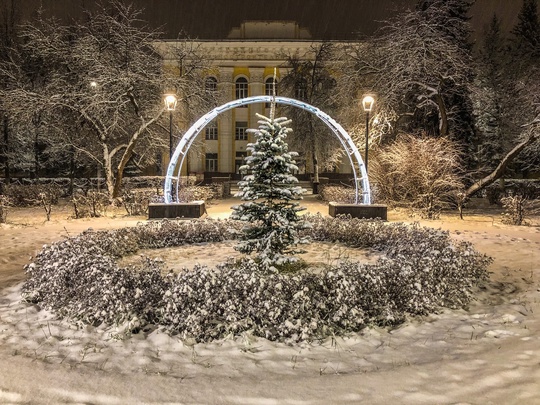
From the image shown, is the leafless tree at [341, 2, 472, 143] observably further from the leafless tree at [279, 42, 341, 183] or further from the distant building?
the distant building

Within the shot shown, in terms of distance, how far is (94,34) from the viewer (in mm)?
19641

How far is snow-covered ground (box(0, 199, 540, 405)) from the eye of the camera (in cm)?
404

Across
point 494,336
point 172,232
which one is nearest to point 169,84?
point 172,232

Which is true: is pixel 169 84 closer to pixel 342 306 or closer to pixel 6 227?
pixel 6 227

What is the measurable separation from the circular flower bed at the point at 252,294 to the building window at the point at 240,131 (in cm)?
4277

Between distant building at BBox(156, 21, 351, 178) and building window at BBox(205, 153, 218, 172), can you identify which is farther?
building window at BBox(205, 153, 218, 172)

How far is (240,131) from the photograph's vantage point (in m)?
49.9

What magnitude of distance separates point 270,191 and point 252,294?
90.2 inches

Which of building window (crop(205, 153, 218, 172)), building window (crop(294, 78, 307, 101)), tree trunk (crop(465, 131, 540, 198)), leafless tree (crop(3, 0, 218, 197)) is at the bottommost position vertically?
tree trunk (crop(465, 131, 540, 198))

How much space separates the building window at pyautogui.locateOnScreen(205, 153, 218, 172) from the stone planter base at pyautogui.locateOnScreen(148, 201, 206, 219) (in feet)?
106

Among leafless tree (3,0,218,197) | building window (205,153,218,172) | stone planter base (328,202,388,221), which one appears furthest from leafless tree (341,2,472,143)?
building window (205,153,218,172)

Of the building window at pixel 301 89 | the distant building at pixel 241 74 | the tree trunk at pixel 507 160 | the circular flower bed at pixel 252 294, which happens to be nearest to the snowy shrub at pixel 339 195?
the tree trunk at pixel 507 160

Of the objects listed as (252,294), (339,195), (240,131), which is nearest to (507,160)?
(339,195)

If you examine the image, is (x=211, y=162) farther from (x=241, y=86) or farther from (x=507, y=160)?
(x=507, y=160)
